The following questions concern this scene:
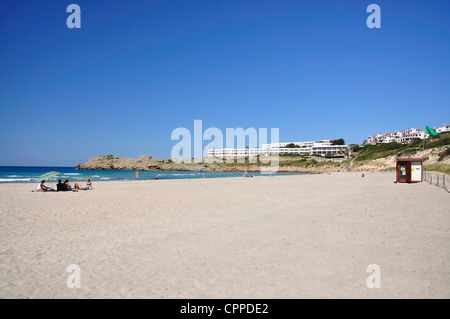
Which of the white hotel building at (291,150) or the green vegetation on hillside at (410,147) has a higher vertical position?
the white hotel building at (291,150)

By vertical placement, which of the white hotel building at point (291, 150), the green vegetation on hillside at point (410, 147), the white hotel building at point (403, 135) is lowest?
the green vegetation on hillside at point (410, 147)

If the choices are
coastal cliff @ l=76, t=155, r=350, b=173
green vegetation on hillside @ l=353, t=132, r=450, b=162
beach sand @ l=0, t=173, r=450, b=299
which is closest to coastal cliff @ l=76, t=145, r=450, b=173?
coastal cliff @ l=76, t=155, r=350, b=173

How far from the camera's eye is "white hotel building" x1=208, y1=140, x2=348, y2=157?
506 ft

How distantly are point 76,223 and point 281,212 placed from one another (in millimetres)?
7476

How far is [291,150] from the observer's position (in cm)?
17800

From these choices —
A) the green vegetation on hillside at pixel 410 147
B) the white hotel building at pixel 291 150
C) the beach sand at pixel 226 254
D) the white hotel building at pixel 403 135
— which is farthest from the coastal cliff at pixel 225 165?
the beach sand at pixel 226 254

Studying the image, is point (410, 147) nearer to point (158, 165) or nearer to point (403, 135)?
point (403, 135)

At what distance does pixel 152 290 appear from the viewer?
14.5 ft

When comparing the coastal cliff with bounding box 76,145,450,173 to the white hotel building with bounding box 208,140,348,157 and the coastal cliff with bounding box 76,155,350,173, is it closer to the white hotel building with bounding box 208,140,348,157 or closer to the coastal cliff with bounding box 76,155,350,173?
the coastal cliff with bounding box 76,155,350,173

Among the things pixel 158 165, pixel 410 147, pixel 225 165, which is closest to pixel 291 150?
pixel 225 165

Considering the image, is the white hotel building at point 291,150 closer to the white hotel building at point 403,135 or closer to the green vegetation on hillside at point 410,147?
the green vegetation on hillside at point 410,147

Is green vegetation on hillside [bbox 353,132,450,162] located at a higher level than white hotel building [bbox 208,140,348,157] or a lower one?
lower

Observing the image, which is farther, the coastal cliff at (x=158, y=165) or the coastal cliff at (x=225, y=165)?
the coastal cliff at (x=158, y=165)

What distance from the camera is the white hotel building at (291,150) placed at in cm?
15414
